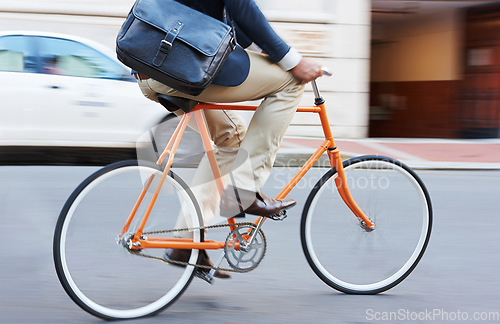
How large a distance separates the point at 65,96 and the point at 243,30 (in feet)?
14.6

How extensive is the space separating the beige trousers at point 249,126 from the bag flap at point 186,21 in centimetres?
25

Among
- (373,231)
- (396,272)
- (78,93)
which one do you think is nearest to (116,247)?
(373,231)

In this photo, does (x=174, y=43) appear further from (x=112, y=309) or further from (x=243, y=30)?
(x=112, y=309)

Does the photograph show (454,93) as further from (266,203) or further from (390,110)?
(266,203)

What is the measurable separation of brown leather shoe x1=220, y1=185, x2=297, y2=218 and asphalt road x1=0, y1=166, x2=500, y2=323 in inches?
10.2

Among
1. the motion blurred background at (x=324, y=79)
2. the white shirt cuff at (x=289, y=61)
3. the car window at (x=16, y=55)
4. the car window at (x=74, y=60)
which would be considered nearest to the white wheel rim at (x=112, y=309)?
the white shirt cuff at (x=289, y=61)

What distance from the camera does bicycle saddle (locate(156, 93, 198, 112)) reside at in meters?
2.95

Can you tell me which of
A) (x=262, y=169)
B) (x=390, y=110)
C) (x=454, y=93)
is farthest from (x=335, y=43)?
(x=262, y=169)

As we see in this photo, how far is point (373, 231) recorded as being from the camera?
3.47 meters

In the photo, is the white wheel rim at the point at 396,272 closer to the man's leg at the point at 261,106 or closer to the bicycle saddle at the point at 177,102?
the man's leg at the point at 261,106

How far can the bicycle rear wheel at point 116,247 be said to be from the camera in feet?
9.43

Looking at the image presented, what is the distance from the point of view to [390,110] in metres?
15.6

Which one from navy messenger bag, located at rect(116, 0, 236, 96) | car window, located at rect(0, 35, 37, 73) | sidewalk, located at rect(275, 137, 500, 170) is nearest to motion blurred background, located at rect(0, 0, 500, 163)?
car window, located at rect(0, 35, 37, 73)

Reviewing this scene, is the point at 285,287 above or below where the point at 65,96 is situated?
above
